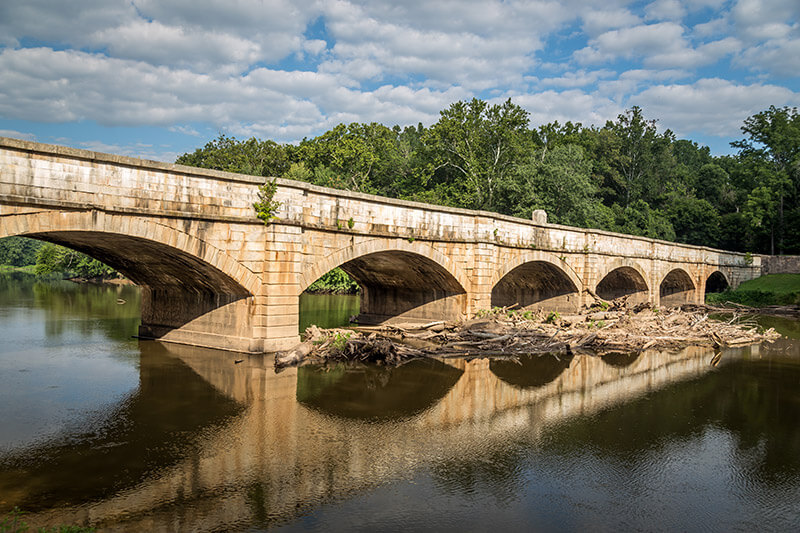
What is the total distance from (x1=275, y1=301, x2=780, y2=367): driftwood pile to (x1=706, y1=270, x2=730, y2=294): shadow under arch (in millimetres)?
27795

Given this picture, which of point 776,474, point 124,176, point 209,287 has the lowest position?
point 776,474

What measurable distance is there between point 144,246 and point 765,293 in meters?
49.1

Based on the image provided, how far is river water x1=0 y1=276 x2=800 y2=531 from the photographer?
762cm

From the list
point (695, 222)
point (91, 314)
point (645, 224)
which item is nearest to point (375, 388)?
point (91, 314)

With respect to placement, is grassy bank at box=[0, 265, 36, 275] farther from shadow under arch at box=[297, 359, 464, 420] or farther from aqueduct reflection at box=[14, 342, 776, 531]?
shadow under arch at box=[297, 359, 464, 420]

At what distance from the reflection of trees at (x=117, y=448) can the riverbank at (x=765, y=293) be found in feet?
138

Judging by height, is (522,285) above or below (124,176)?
below

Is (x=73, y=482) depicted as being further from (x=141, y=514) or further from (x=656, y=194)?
(x=656, y=194)

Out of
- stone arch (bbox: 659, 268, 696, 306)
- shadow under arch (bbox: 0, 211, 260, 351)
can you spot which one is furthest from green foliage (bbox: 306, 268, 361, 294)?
shadow under arch (bbox: 0, 211, 260, 351)

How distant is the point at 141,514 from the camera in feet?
23.7

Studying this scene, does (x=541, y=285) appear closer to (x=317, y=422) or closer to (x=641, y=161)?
(x=317, y=422)

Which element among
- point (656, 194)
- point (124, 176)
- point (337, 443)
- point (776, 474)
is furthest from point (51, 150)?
point (656, 194)

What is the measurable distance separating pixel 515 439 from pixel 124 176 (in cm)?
1227

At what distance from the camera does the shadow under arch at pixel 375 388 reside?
41.8 ft
